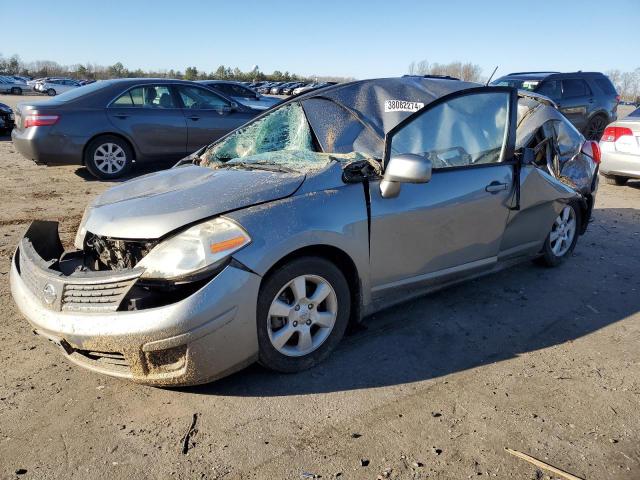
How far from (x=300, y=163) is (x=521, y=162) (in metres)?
1.75

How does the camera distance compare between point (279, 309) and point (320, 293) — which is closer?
point (279, 309)

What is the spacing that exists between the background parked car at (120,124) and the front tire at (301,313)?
20.4ft

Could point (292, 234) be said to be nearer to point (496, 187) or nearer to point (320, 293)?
point (320, 293)

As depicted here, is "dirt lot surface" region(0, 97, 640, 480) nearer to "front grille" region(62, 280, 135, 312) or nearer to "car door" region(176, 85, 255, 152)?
"front grille" region(62, 280, 135, 312)

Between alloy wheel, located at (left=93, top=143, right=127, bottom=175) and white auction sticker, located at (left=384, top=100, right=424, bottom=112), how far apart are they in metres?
5.66

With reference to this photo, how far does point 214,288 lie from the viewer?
252 cm

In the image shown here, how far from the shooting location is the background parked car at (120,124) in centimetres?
771

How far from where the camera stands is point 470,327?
11.9ft

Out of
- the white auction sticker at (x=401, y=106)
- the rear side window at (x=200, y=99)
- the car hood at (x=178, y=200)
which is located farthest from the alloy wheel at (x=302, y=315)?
the rear side window at (x=200, y=99)

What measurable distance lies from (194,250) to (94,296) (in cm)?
54

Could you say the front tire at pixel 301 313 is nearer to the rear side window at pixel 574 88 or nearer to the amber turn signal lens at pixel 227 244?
the amber turn signal lens at pixel 227 244

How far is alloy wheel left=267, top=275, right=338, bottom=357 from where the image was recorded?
2.84m

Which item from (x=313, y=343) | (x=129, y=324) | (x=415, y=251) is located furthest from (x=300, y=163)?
(x=129, y=324)

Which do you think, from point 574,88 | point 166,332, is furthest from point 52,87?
point 166,332
